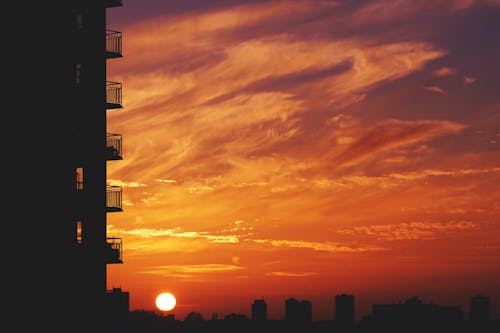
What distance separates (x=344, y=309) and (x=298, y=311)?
8.84m

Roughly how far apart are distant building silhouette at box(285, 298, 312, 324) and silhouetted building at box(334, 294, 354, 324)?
5.42 m

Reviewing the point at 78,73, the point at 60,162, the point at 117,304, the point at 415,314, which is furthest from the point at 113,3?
the point at 415,314

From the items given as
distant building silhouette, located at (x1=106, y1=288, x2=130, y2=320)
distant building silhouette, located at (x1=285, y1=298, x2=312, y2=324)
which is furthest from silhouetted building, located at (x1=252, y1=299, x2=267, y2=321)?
distant building silhouette, located at (x1=106, y1=288, x2=130, y2=320)

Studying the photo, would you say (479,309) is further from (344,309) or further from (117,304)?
(117,304)

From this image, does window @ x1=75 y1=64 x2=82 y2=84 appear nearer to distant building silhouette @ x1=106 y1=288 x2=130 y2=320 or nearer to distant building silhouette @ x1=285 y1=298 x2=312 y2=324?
distant building silhouette @ x1=106 y1=288 x2=130 y2=320

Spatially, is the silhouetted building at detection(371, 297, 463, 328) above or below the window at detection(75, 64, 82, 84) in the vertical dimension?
below

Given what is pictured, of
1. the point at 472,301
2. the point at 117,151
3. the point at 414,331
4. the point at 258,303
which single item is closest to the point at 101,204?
the point at 117,151

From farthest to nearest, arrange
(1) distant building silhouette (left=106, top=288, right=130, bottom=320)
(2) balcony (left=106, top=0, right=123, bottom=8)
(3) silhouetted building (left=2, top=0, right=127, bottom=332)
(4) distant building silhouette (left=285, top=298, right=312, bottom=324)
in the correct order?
(4) distant building silhouette (left=285, top=298, right=312, bottom=324), (2) balcony (left=106, top=0, right=123, bottom=8), (1) distant building silhouette (left=106, top=288, right=130, bottom=320), (3) silhouetted building (left=2, top=0, right=127, bottom=332)

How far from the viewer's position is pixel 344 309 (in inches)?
6555

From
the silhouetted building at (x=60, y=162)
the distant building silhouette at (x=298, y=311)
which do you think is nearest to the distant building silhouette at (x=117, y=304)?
the silhouetted building at (x=60, y=162)

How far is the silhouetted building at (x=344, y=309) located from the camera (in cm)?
16360

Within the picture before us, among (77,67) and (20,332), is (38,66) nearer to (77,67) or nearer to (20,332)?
(77,67)

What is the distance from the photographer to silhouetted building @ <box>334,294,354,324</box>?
16360 centimetres

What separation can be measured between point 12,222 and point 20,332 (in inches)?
281
